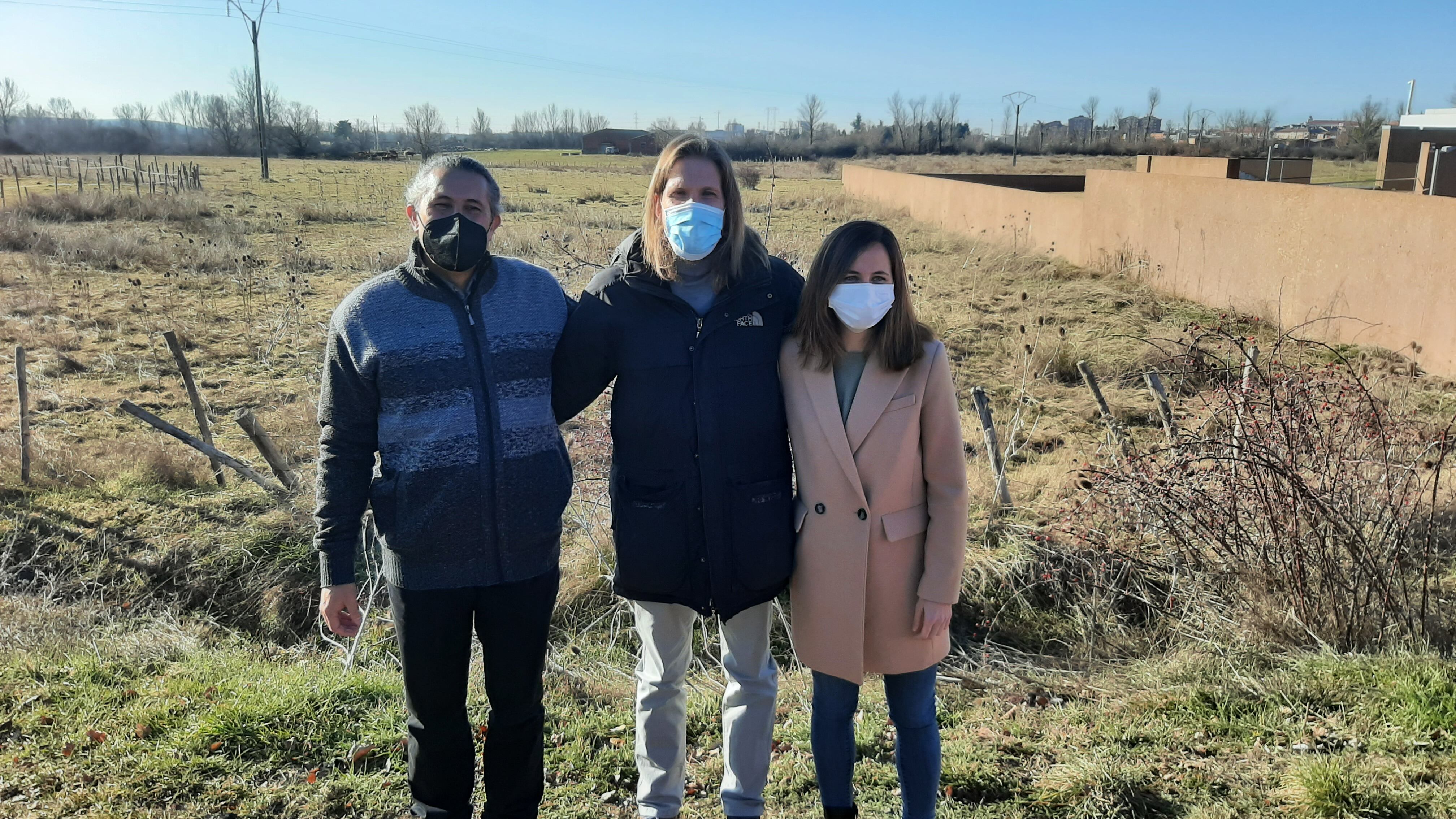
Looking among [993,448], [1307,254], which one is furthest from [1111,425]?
[1307,254]

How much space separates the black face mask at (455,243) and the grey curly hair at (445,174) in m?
0.12

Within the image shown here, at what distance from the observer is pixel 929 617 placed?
2432mm

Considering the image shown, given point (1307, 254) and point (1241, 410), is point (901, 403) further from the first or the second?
point (1307, 254)

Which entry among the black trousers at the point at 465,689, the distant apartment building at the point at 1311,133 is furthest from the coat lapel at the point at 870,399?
the distant apartment building at the point at 1311,133

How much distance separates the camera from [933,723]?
2508mm

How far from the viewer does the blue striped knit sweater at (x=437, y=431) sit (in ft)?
7.51

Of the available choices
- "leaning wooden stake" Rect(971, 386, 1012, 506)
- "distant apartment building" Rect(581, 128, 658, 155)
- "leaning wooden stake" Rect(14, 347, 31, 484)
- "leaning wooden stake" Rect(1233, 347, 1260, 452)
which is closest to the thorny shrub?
"leaning wooden stake" Rect(1233, 347, 1260, 452)

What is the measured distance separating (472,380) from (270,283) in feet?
42.9

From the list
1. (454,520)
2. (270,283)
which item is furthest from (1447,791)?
(270,283)

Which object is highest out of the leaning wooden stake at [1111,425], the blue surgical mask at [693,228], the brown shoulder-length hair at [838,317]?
the blue surgical mask at [693,228]

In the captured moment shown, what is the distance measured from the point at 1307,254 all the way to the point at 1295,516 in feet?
24.5

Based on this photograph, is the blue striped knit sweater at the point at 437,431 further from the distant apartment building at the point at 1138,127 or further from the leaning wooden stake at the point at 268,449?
the distant apartment building at the point at 1138,127

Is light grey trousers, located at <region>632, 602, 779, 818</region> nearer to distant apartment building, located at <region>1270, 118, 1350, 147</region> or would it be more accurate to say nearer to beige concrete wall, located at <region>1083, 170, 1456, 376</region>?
beige concrete wall, located at <region>1083, 170, 1456, 376</region>

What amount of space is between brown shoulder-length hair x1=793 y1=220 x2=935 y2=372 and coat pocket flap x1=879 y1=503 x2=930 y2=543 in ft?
1.24
